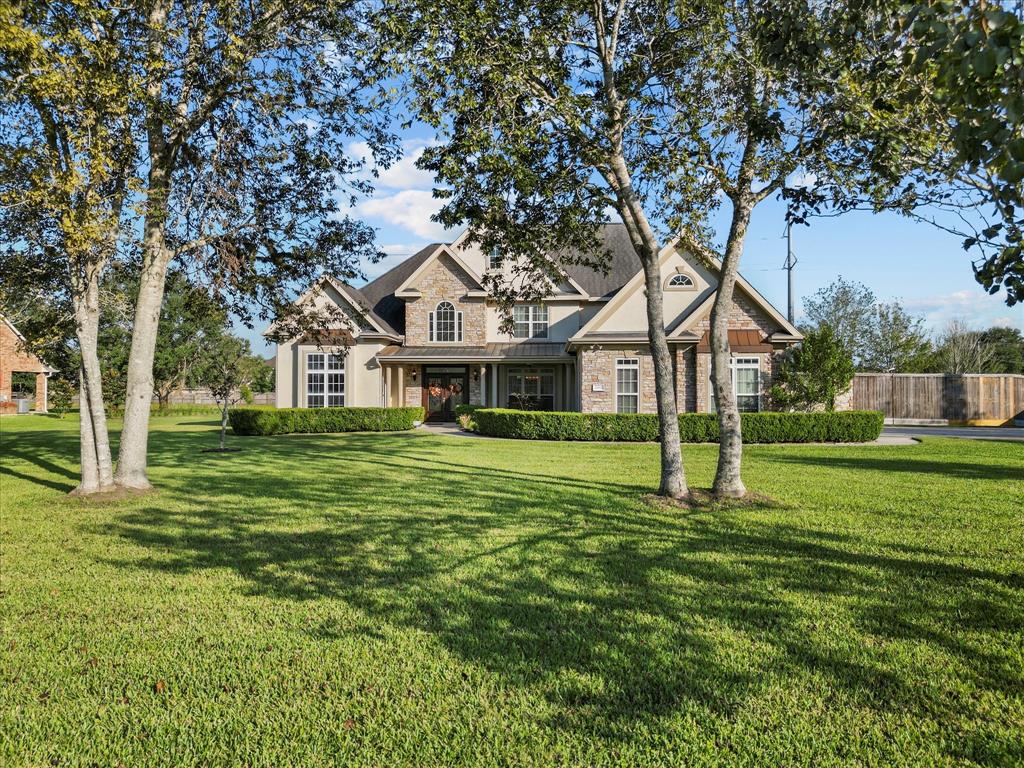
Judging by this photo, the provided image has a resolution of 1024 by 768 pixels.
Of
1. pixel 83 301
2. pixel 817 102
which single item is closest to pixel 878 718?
pixel 817 102

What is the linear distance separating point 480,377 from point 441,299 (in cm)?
378

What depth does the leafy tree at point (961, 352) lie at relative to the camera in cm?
3941

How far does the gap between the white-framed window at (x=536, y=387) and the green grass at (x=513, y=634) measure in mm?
17793

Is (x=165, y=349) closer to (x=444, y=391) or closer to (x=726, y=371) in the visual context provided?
(x=444, y=391)

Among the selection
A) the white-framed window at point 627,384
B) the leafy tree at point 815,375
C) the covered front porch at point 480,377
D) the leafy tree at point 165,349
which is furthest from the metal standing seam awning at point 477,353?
the leafy tree at point 815,375

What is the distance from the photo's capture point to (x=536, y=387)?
26406 mm

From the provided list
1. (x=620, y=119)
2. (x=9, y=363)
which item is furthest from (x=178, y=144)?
(x=9, y=363)

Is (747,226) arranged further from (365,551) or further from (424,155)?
(365,551)

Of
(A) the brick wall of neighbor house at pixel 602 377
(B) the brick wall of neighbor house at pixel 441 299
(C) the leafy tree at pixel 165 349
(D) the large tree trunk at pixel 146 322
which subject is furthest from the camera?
(C) the leafy tree at pixel 165 349

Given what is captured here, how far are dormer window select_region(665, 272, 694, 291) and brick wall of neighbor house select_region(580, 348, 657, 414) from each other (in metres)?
2.75

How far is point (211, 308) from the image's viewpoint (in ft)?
37.4

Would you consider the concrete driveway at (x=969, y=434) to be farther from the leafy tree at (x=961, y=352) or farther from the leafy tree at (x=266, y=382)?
the leafy tree at (x=266, y=382)

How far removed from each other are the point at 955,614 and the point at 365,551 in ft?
16.2

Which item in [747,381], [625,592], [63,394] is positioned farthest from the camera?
[63,394]
